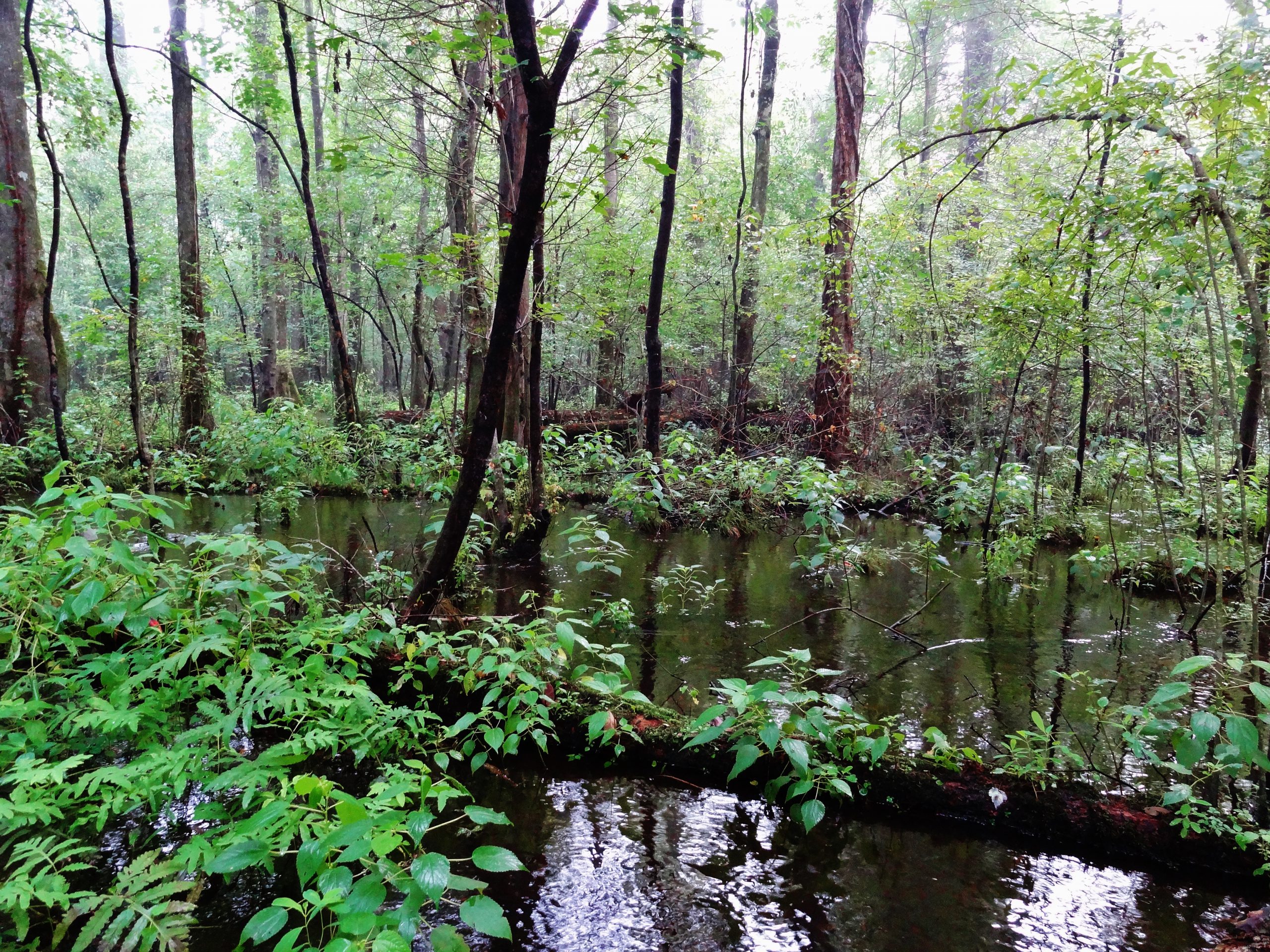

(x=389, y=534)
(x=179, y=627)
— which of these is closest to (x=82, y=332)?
(x=389, y=534)

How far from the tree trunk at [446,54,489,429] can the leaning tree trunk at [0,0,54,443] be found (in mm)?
6425

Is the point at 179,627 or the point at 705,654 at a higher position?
the point at 179,627

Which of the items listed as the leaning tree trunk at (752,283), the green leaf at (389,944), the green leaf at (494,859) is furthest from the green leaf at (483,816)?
the leaning tree trunk at (752,283)

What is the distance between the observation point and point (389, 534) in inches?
313

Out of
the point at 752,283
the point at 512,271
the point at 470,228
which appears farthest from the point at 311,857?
the point at 752,283

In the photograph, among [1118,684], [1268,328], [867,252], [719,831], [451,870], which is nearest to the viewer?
[451,870]

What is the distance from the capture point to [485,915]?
5.32 feet

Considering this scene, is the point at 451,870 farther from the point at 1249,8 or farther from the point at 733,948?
the point at 1249,8

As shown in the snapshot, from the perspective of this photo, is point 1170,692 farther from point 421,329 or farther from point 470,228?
point 421,329

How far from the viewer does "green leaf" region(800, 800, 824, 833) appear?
268 centimetres

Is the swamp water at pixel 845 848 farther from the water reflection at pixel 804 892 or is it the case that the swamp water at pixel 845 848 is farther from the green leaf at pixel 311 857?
the green leaf at pixel 311 857

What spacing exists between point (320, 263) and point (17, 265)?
A: 4061 mm

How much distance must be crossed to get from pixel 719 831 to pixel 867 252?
7763 mm

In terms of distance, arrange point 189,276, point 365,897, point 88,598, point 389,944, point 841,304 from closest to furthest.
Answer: point 389,944, point 365,897, point 88,598, point 841,304, point 189,276
